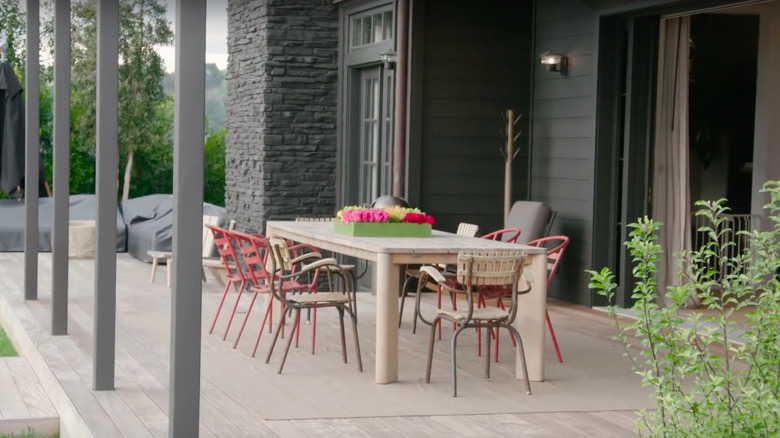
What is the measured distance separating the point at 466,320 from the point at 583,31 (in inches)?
159

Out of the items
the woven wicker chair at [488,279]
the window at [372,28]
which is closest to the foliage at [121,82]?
the window at [372,28]

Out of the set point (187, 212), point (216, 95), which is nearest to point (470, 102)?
point (187, 212)

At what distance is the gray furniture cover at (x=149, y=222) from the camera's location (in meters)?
12.5

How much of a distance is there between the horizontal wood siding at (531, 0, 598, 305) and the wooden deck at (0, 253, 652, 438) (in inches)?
40.5

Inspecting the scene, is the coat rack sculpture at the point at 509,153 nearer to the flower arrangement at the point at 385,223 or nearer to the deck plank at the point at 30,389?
the flower arrangement at the point at 385,223

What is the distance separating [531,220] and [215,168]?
8648 mm

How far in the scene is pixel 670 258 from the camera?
31.0 ft

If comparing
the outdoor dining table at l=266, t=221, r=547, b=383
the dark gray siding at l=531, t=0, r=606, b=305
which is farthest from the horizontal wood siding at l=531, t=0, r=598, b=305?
the outdoor dining table at l=266, t=221, r=547, b=383

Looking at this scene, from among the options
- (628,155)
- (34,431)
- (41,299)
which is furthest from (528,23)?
(34,431)

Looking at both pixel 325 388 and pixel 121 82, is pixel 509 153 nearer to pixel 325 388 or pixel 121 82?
pixel 325 388

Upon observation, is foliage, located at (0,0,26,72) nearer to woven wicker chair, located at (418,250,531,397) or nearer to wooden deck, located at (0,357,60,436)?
wooden deck, located at (0,357,60,436)

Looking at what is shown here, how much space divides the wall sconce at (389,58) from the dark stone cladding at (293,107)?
45.7 inches

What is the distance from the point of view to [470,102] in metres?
10.3

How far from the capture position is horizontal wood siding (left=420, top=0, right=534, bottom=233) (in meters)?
10.2
